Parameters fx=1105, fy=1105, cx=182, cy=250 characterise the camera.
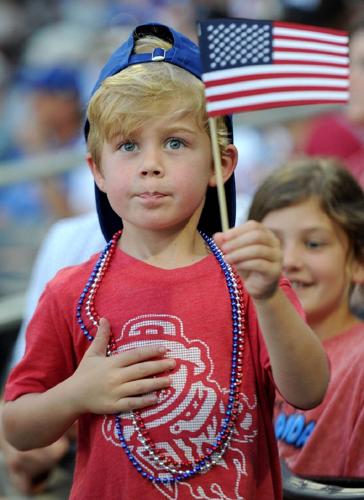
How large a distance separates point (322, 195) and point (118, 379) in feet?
4.07

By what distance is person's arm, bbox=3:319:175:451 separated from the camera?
82.4 inches

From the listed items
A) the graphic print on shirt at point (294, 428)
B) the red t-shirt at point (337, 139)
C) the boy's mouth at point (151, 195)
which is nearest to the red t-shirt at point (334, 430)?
the graphic print on shirt at point (294, 428)

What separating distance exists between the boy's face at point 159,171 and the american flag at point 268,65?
0.12 meters

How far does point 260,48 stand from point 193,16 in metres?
7.78

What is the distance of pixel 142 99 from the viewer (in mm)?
2111

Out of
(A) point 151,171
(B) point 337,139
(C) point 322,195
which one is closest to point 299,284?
(C) point 322,195

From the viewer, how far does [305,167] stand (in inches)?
128

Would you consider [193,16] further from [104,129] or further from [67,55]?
[104,129]

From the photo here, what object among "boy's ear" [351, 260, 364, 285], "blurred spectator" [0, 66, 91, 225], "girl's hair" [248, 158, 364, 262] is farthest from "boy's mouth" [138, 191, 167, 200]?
"blurred spectator" [0, 66, 91, 225]

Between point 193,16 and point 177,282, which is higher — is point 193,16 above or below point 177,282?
above

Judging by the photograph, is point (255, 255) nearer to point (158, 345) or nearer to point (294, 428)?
point (158, 345)

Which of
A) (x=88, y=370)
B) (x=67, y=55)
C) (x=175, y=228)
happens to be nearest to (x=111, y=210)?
(x=175, y=228)

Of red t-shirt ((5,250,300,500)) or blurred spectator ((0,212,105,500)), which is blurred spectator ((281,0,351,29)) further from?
red t-shirt ((5,250,300,500))

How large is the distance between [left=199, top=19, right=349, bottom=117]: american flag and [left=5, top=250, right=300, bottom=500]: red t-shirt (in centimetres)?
35
